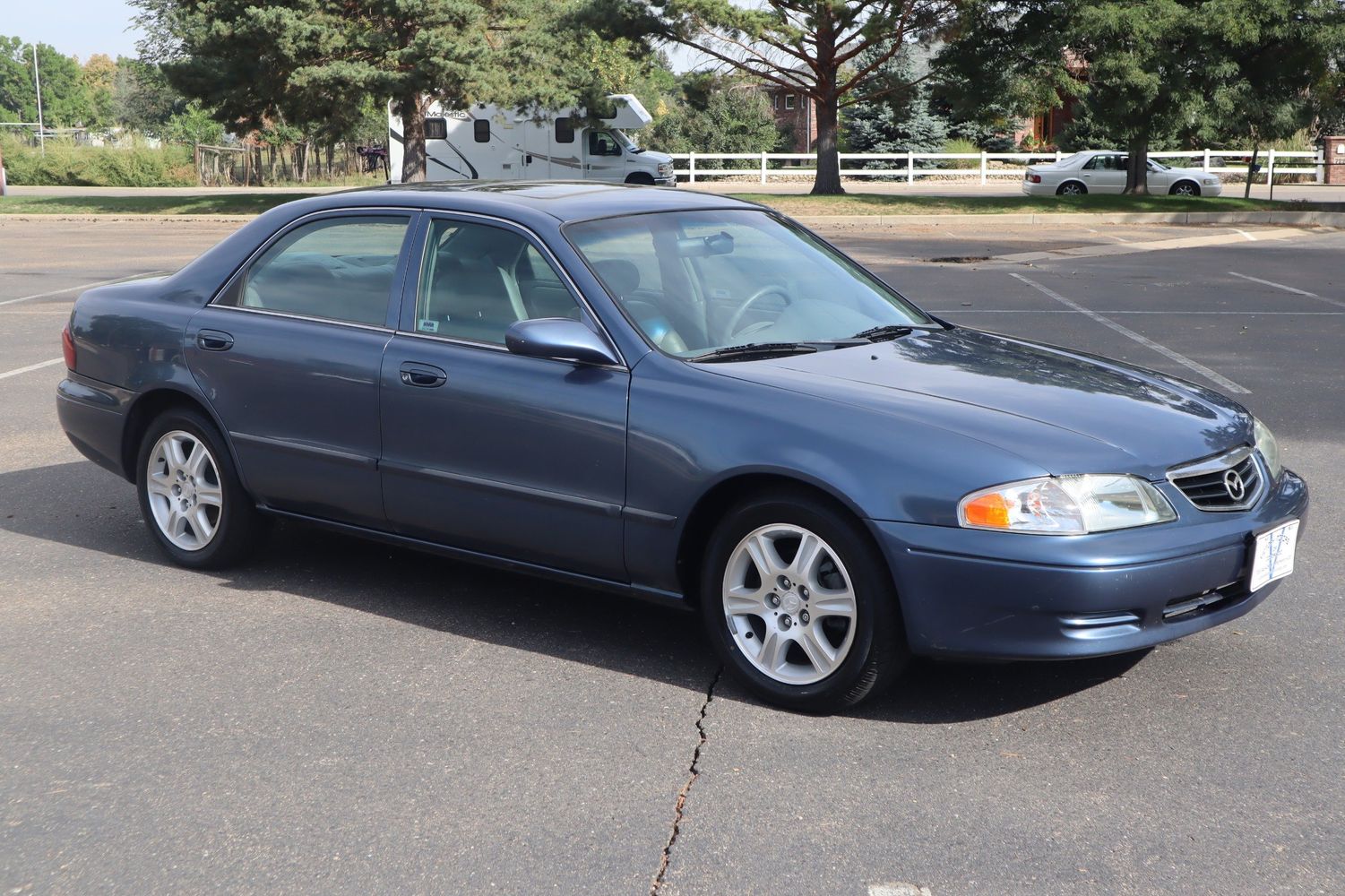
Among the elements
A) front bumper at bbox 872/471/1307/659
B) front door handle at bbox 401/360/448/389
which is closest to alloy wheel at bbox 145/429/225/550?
front door handle at bbox 401/360/448/389

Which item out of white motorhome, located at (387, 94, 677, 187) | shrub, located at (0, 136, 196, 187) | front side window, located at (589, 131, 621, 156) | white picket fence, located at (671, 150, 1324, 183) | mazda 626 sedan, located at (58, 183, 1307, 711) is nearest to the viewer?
mazda 626 sedan, located at (58, 183, 1307, 711)

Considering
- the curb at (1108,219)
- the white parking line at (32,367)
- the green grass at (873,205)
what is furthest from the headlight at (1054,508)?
the green grass at (873,205)

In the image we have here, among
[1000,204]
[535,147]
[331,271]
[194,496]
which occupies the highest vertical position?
[535,147]

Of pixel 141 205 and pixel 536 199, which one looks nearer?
pixel 536 199

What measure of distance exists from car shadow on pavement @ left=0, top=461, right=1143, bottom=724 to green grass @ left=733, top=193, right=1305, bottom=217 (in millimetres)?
23478

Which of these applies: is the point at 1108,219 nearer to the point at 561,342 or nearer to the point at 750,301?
the point at 750,301

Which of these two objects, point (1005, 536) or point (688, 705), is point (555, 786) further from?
point (1005, 536)

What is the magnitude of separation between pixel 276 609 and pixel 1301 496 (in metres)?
3.57

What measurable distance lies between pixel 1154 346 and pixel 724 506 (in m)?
8.45

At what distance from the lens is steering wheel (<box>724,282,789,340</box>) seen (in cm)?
488

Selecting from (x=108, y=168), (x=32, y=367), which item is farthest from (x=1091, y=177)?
(x=108, y=168)

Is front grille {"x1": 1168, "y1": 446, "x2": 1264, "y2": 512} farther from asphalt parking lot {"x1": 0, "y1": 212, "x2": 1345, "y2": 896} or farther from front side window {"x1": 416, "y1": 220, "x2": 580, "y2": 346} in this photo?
front side window {"x1": 416, "y1": 220, "x2": 580, "y2": 346}

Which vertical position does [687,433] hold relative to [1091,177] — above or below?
below

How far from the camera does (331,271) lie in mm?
5484
